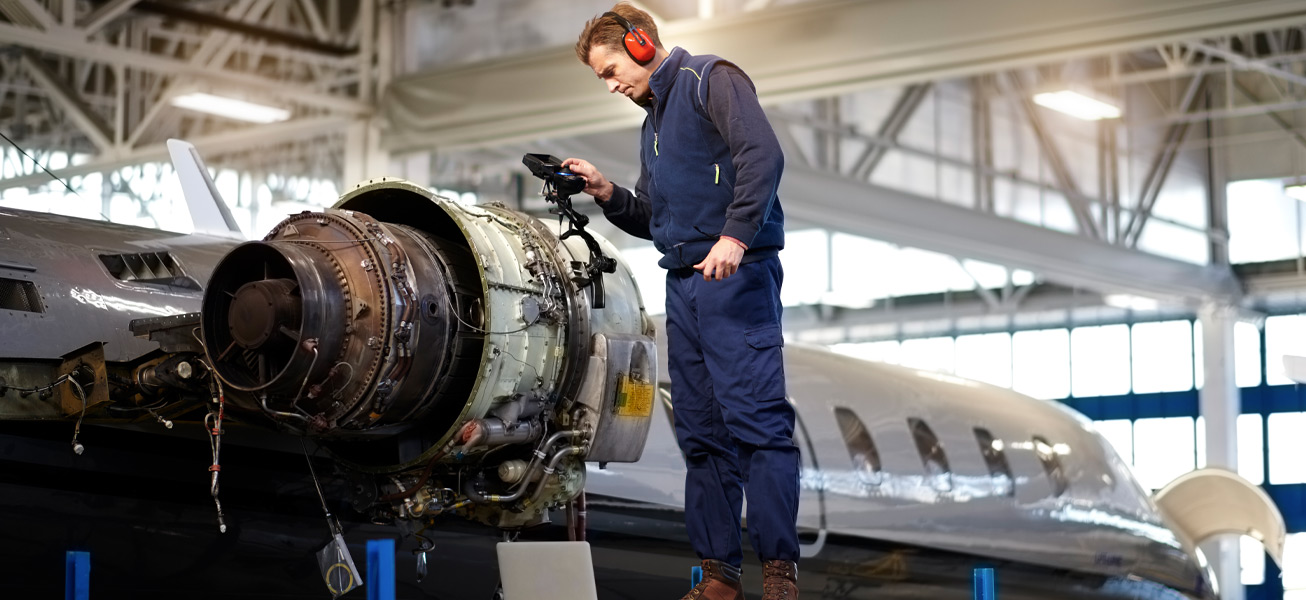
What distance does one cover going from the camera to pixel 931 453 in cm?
1226

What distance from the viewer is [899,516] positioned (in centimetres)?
1146

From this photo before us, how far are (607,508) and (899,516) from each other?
11.9 ft

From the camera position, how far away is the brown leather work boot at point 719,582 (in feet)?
17.8

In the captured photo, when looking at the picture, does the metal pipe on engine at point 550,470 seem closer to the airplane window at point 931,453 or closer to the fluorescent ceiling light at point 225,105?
the airplane window at point 931,453

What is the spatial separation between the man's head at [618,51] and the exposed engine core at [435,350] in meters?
0.75

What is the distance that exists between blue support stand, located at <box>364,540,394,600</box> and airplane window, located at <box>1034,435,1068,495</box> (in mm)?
9998

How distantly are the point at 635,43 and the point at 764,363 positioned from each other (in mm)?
1360

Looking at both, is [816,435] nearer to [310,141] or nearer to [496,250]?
[496,250]

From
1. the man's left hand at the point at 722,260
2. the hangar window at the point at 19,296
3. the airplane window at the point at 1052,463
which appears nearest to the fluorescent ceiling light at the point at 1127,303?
the airplane window at the point at 1052,463

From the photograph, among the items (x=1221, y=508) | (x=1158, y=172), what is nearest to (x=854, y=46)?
(x=1221, y=508)

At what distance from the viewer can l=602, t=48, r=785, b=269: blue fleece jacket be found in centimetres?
543

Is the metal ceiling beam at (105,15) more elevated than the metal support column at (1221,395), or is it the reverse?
the metal ceiling beam at (105,15)

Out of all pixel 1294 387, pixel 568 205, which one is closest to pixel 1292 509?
pixel 1294 387

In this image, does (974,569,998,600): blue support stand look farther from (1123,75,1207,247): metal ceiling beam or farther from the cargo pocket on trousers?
(1123,75,1207,247): metal ceiling beam
